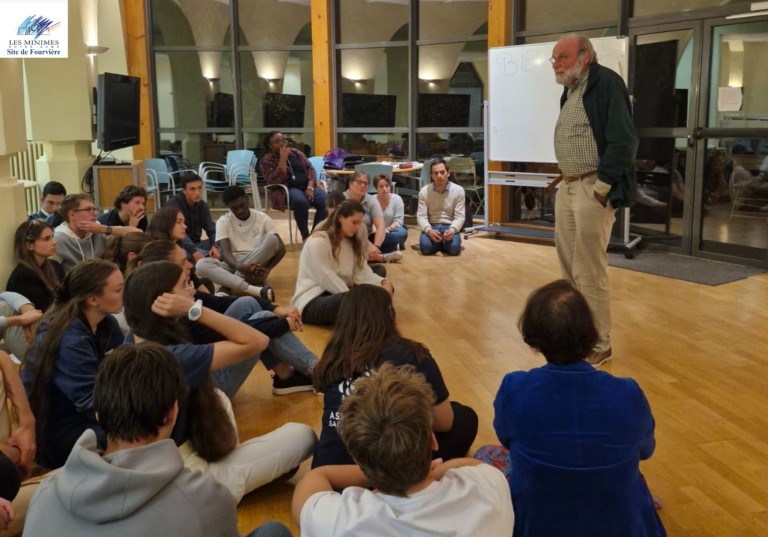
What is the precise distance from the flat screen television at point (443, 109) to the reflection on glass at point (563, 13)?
130 centimetres

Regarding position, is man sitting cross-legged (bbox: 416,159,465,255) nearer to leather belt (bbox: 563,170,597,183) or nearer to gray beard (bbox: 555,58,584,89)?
leather belt (bbox: 563,170,597,183)

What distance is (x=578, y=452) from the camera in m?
1.84

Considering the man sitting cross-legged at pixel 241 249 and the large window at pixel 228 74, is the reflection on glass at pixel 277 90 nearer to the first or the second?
the large window at pixel 228 74

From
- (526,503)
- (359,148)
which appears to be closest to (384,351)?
(526,503)

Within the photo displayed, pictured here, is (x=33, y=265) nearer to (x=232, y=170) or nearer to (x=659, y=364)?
(x=659, y=364)

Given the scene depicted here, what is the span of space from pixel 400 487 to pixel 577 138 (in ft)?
10.1

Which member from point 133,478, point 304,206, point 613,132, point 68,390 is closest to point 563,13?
point 304,206

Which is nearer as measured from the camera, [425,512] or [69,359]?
[425,512]

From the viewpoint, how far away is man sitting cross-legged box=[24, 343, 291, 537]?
4.79ft

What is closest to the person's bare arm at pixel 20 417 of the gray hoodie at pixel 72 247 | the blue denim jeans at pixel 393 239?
the gray hoodie at pixel 72 247

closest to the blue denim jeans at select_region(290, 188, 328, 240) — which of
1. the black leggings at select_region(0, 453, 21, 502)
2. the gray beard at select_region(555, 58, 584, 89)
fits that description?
the gray beard at select_region(555, 58, 584, 89)

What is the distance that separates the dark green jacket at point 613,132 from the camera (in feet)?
13.0

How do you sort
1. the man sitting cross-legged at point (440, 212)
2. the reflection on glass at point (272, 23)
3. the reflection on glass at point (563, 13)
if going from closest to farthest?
the man sitting cross-legged at point (440, 212), the reflection on glass at point (563, 13), the reflection on glass at point (272, 23)

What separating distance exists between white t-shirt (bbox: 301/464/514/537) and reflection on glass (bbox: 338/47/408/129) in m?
8.70
